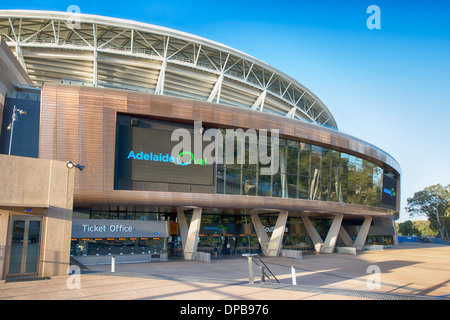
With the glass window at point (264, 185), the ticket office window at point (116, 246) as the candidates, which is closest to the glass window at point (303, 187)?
the glass window at point (264, 185)

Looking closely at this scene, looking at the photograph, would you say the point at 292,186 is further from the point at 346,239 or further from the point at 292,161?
the point at 346,239

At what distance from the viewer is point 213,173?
3053 cm

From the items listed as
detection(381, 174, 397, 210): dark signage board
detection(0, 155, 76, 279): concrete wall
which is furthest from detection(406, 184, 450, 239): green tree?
detection(0, 155, 76, 279): concrete wall

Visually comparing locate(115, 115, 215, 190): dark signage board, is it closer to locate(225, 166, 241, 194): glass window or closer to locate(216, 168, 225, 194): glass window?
locate(216, 168, 225, 194): glass window

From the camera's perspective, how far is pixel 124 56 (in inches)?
1704

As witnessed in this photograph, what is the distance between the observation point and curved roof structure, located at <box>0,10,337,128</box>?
132ft

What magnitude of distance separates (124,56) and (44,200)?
99.9ft

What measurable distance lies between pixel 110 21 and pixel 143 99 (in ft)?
58.0

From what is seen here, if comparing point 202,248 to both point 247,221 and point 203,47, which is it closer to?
point 247,221

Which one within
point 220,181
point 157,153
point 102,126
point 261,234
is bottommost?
point 261,234

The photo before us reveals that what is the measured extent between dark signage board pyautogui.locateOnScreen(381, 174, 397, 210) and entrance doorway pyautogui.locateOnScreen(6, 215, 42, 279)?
44.2 meters

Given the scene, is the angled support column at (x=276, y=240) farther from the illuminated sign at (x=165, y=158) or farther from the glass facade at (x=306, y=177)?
the illuminated sign at (x=165, y=158)

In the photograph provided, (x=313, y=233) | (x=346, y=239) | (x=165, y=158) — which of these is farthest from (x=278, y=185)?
(x=346, y=239)

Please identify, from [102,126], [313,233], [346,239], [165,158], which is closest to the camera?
[102,126]
